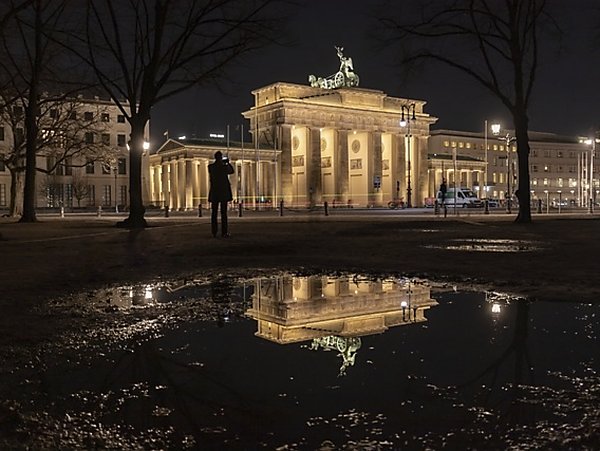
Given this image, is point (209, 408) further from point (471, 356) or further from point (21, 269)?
point (21, 269)

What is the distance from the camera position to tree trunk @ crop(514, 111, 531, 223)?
2605 cm

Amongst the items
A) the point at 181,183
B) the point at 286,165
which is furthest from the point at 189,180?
the point at 286,165

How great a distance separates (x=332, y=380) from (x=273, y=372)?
44cm

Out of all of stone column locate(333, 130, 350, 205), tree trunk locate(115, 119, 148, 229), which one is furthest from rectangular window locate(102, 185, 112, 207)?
tree trunk locate(115, 119, 148, 229)

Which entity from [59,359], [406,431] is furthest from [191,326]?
[406,431]

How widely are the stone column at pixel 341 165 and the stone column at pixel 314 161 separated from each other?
3.88m

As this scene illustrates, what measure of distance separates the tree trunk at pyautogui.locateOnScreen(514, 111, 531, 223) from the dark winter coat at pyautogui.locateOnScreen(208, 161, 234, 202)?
14473 millimetres

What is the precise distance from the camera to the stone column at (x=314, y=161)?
307 feet

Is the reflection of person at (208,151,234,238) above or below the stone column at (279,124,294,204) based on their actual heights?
below

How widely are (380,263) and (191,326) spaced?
5.82 meters

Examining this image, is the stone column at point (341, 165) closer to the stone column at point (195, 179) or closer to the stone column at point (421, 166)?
the stone column at point (421, 166)

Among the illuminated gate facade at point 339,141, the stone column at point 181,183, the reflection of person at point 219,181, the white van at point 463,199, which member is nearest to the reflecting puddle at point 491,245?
the reflection of person at point 219,181

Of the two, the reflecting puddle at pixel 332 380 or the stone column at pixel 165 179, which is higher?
the stone column at pixel 165 179

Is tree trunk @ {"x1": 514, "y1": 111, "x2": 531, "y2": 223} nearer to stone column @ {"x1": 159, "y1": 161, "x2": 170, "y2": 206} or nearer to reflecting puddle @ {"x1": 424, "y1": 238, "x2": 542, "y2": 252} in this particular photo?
reflecting puddle @ {"x1": 424, "y1": 238, "x2": 542, "y2": 252}
